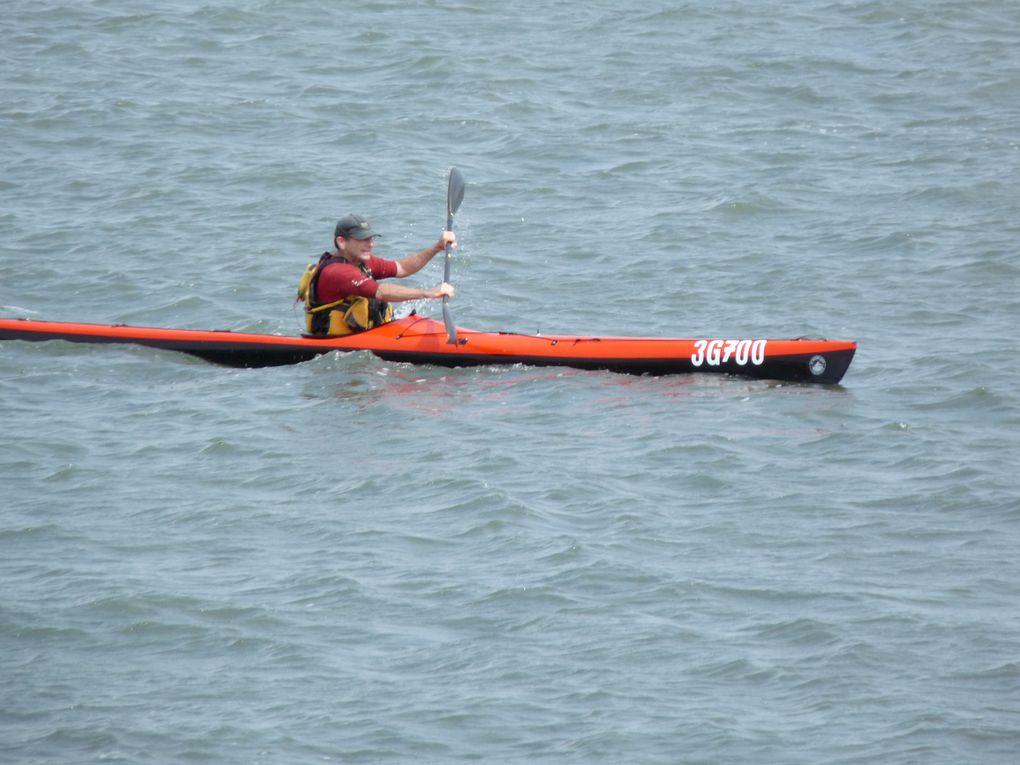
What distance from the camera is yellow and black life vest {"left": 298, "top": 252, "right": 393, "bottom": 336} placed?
9328 millimetres

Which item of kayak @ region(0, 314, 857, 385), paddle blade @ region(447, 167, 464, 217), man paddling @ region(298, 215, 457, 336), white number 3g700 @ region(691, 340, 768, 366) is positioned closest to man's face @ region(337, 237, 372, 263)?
man paddling @ region(298, 215, 457, 336)

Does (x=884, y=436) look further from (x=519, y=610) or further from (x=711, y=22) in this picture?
(x=711, y=22)

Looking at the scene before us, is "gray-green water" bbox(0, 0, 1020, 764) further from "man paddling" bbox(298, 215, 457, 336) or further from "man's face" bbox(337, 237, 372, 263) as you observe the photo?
"man's face" bbox(337, 237, 372, 263)

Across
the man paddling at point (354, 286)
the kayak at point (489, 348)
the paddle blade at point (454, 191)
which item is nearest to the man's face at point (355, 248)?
the man paddling at point (354, 286)

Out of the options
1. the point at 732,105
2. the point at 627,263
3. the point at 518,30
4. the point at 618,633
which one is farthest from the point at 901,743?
the point at 518,30

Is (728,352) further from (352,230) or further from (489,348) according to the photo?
(352,230)

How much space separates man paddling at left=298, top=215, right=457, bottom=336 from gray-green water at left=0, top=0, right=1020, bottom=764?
32cm

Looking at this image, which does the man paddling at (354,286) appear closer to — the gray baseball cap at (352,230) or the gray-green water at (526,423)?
the gray baseball cap at (352,230)

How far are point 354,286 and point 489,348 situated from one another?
860mm

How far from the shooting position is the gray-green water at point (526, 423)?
549cm

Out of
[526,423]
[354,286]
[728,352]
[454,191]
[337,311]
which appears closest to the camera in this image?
[526,423]

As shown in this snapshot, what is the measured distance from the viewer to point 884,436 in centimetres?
801

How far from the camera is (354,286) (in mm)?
9203

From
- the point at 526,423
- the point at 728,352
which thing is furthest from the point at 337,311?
the point at 728,352
